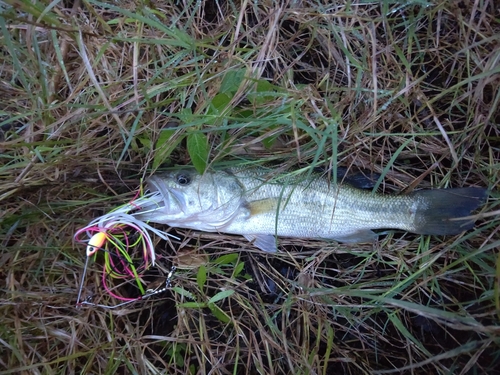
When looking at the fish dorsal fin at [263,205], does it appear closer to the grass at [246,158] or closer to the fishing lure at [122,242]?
the grass at [246,158]

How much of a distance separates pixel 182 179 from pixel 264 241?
2.34ft

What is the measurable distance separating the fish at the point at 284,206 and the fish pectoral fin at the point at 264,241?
20 millimetres

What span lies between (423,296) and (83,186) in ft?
8.18

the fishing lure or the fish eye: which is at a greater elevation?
the fish eye

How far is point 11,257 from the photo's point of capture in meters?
2.57

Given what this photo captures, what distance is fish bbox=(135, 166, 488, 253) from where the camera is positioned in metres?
2.50

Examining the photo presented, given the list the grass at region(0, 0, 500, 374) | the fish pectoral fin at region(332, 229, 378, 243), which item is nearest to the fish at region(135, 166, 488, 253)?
the fish pectoral fin at region(332, 229, 378, 243)

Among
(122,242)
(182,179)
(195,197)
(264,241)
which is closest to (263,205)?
(264,241)

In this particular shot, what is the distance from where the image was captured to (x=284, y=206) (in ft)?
8.33

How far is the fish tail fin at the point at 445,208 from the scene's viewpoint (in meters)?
2.41

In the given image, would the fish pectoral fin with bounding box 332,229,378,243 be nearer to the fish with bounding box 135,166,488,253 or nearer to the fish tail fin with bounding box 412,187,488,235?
the fish with bounding box 135,166,488,253

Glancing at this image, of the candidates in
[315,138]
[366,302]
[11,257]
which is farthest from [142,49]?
[366,302]

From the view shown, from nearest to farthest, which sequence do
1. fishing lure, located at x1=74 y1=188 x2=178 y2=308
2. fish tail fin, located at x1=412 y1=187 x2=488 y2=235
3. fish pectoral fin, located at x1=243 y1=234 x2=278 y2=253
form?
fish tail fin, located at x1=412 y1=187 x2=488 y2=235
fishing lure, located at x1=74 y1=188 x2=178 y2=308
fish pectoral fin, located at x1=243 y1=234 x2=278 y2=253

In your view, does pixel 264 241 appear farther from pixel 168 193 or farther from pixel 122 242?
pixel 122 242
